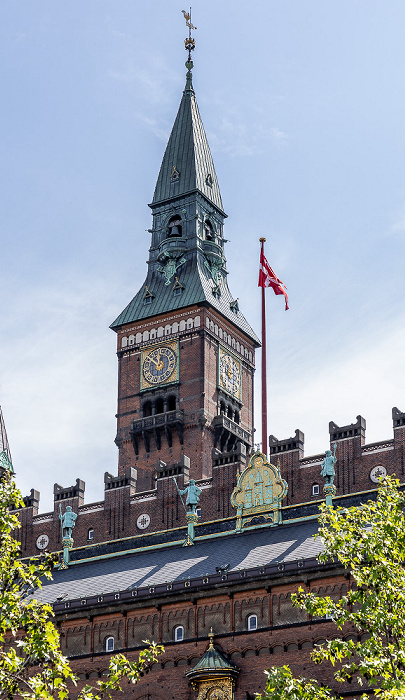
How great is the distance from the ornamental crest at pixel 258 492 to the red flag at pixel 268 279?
1662 centimetres

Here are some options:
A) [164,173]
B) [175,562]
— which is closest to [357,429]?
[175,562]

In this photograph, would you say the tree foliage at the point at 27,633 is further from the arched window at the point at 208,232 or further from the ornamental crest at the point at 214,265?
the arched window at the point at 208,232

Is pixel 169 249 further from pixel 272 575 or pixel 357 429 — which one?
pixel 272 575

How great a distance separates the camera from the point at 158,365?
3314 inches

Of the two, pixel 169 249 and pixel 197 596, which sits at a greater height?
pixel 169 249

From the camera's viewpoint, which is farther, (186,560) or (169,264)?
(169,264)

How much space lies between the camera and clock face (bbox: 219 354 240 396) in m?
84.3

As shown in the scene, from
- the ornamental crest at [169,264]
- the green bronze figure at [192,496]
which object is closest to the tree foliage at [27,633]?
the green bronze figure at [192,496]

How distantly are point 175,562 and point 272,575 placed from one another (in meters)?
7.73

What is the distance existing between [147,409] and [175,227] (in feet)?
48.2

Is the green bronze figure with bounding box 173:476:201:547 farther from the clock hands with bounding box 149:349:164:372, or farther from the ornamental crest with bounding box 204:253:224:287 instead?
the ornamental crest with bounding box 204:253:224:287

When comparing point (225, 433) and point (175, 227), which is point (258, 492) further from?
point (175, 227)

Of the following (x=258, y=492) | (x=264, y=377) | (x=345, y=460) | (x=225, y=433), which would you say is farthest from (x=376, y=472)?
(x=225, y=433)

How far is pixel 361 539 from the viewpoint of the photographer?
33156 millimetres
